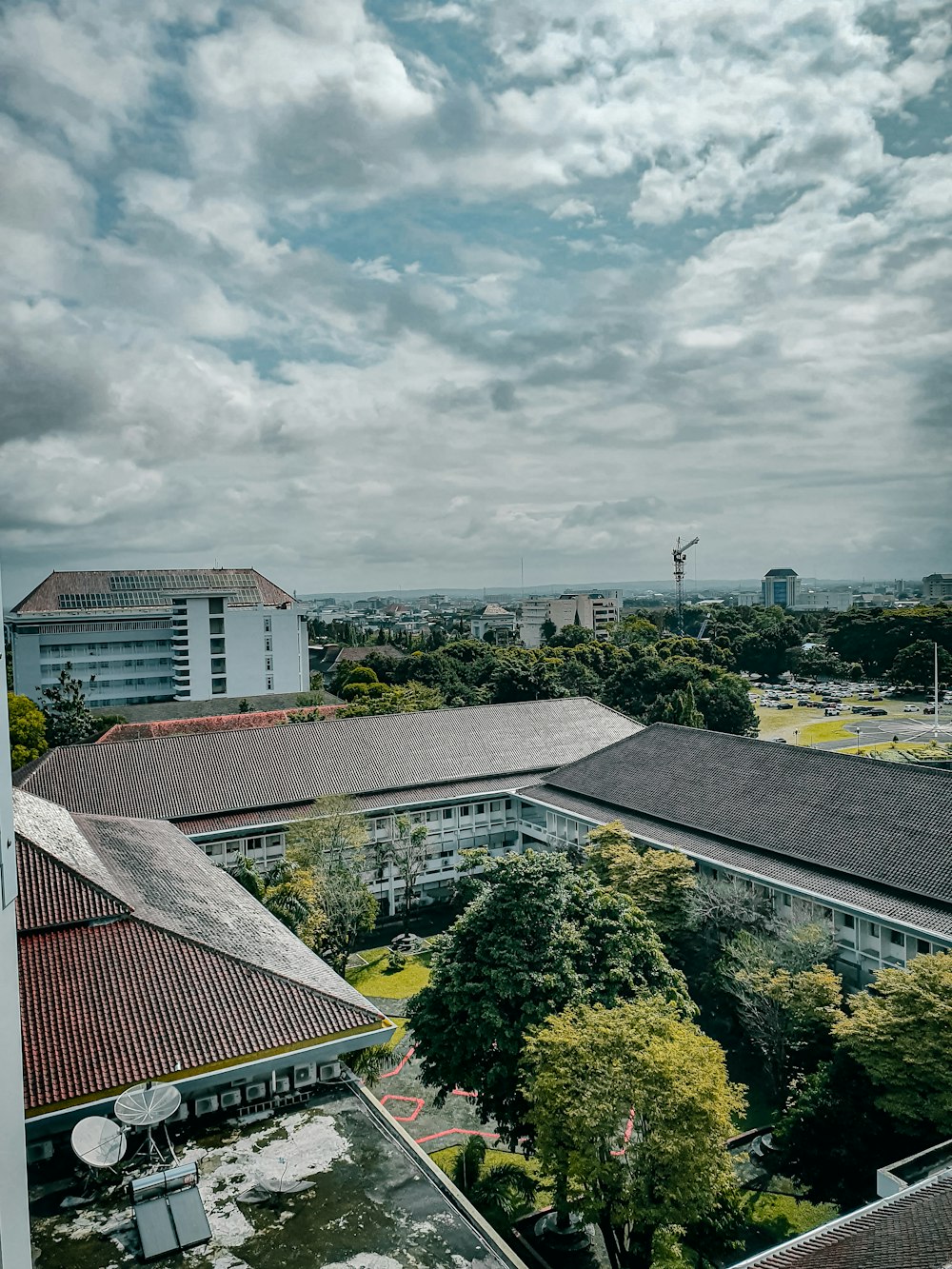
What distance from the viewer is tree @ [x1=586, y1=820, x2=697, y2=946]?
2566cm

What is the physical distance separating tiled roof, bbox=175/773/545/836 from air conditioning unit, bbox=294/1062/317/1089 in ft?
62.2

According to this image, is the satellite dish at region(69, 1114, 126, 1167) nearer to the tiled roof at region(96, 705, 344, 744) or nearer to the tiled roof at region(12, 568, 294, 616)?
the tiled roof at region(96, 705, 344, 744)

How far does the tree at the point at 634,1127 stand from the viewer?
1416 cm

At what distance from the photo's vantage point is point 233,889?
926 inches

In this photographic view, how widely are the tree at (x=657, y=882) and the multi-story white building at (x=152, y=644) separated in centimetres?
5944

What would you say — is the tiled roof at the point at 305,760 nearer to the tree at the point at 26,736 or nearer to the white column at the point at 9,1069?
the tree at the point at 26,736

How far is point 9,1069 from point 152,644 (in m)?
82.2

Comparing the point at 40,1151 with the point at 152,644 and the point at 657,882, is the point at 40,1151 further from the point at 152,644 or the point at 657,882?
the point at 152,644

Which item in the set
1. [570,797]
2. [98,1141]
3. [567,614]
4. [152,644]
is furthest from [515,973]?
[567,614]

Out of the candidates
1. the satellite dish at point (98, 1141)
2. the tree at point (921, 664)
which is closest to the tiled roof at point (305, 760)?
the satellite dish at point (98, 1141)

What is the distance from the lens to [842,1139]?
1725cm

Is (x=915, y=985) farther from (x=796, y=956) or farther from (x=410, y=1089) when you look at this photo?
(x=410, y=1089)

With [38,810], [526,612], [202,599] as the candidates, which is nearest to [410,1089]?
[38,810]

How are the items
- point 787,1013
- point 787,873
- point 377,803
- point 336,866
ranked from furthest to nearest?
point 377,803, point 336,866, point 787,873, point 787,1013
